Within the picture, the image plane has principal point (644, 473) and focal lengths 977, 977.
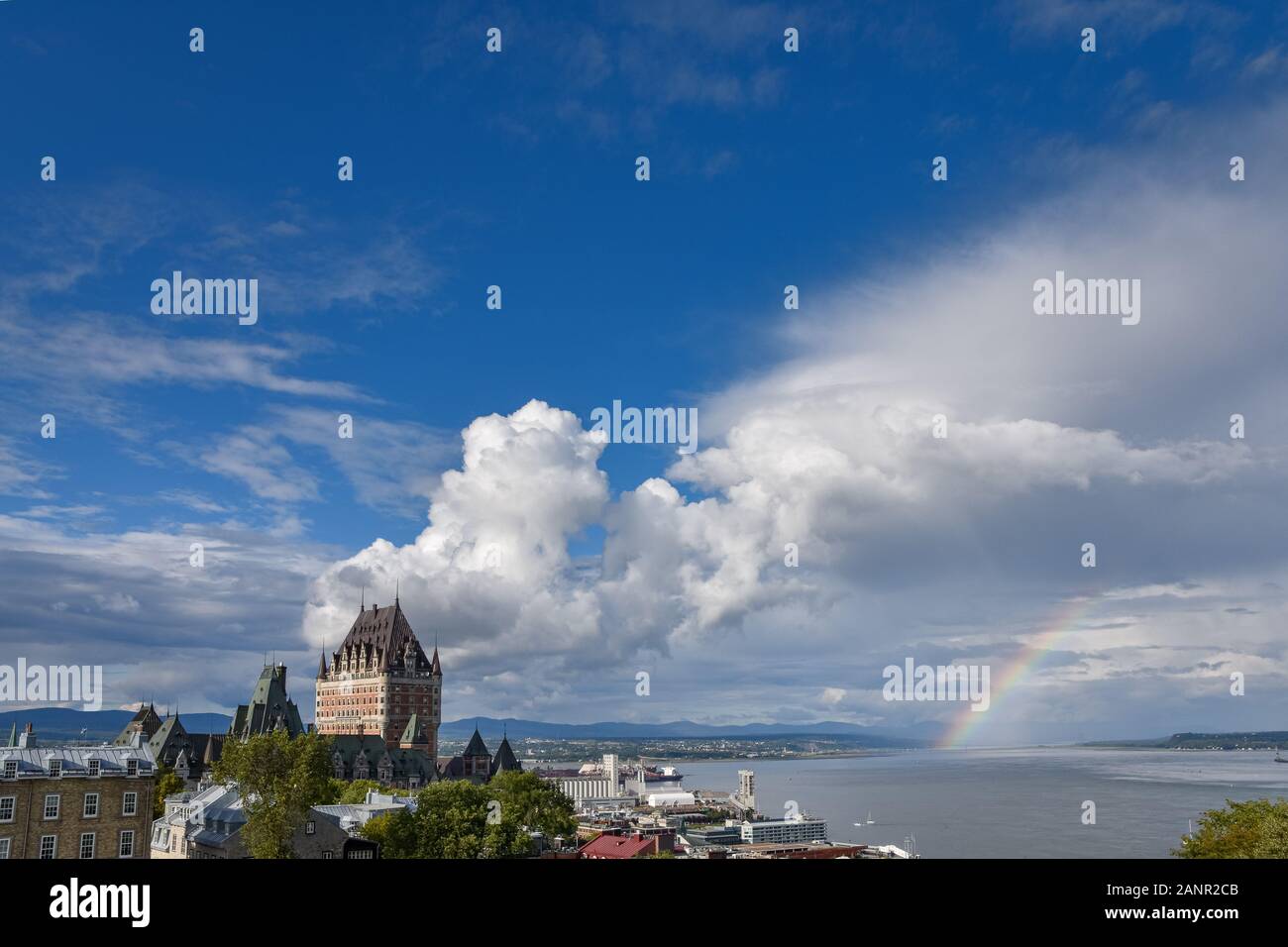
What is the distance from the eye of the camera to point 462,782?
218 ft

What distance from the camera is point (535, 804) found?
77188 mm

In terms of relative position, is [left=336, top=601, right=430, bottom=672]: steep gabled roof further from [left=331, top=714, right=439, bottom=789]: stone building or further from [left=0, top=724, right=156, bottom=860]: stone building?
[left=0, top=724, right=156, bottom=860]: stone building

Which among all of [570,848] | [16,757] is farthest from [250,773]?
[570,848]

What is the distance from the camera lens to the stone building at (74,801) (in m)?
53.2

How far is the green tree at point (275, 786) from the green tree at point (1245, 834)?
51.0 meters

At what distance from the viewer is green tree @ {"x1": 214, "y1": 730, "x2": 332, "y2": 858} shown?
61.4 metres

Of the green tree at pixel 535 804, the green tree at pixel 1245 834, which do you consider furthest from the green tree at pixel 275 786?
the green tree at pixel 1245 834

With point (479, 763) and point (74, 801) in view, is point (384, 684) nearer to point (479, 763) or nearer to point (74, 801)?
point (479, 763)

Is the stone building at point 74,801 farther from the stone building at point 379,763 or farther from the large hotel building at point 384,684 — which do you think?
the large hotel building at point 384,684

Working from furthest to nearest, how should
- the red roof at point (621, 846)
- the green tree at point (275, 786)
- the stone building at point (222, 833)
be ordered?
the red roof at point (621, 846) < the stone building at point (222, 833) < the green tree at point (275, 786)

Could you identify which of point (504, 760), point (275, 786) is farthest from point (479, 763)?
point (275, 786)

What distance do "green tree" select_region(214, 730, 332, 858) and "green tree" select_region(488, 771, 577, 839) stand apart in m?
16.7
